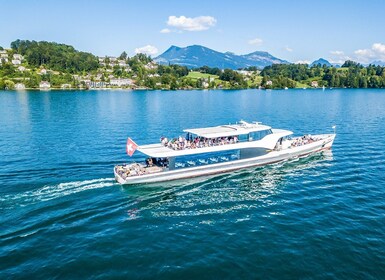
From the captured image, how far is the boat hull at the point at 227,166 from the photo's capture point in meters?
42.4

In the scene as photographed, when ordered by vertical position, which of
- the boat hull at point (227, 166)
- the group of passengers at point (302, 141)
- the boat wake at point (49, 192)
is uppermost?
the group of passengers at point (302, 141)

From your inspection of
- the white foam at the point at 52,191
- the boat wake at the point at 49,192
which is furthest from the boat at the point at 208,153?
the boat wake at the point at 49,192

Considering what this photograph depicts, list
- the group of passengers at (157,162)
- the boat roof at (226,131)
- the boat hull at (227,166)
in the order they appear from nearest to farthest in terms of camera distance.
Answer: the boat hull at (227,166) < the group of passengers at (157,162) < the boat roof at (226,131)

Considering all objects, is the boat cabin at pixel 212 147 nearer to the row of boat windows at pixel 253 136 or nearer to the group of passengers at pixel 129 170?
the row of boat windows at pixel 253 136

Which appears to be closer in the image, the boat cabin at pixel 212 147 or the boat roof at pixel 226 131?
the boat cabin at pixel 212 147

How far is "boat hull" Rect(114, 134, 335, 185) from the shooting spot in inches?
1671

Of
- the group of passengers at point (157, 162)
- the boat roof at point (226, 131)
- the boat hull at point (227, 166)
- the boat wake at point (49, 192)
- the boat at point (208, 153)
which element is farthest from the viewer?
the boat roof at point (226, 131)

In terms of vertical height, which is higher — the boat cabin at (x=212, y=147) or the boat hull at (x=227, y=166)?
the boat cabin at (x=212, y=147)

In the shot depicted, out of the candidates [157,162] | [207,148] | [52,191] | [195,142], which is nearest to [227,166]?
[207,148]

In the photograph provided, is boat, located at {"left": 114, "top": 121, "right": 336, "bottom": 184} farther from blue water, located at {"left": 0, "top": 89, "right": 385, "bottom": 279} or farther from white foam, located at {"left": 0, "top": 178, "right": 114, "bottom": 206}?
white foam, located at {"left": 0, "top": 178, "right": 114, "bottom": 206}

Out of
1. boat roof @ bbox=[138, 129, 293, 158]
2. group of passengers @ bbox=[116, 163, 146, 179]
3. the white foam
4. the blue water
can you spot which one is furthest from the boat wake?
boat roof @ bbox=[138, 129, 293, 158]

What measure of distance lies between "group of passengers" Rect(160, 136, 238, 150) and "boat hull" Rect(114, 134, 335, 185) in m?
3.17

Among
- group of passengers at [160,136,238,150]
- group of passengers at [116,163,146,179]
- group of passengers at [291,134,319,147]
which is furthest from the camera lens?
group of passengers at [291,134,319,147]

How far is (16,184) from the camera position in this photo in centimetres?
3900
